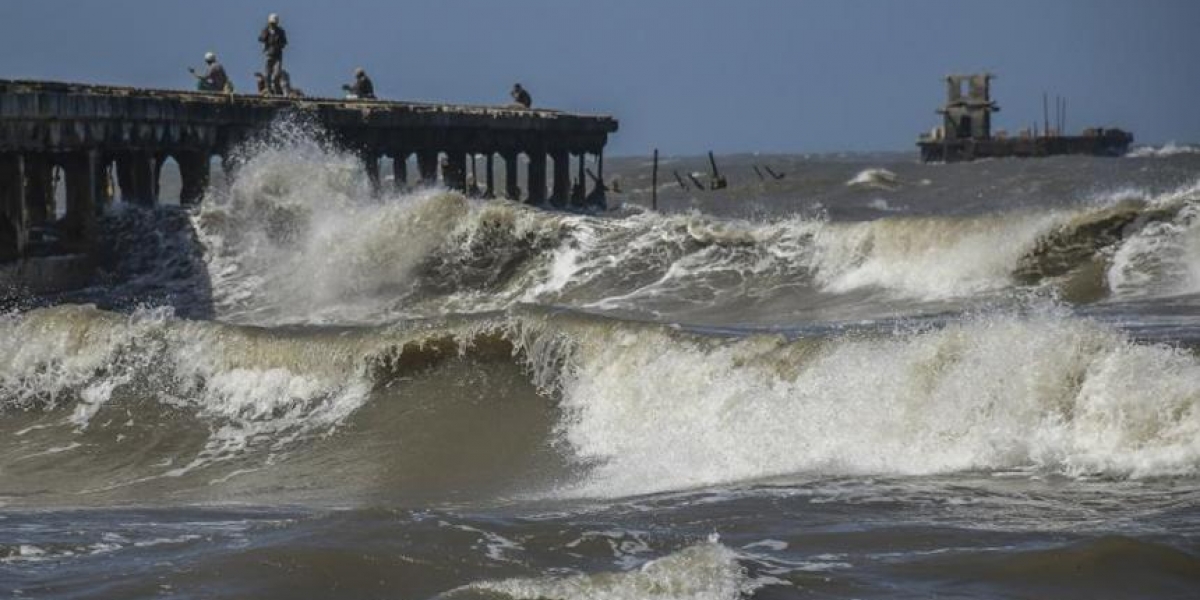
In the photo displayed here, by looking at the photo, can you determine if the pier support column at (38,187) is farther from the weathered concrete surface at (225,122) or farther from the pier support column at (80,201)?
the weathered concrete surface at (225,122)

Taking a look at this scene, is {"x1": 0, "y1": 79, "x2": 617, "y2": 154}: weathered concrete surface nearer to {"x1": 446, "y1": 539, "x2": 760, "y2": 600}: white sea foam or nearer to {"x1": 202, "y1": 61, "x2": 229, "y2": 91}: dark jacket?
{"x1": 202, "y1": 61, "x2": 229, "y2": 91}: dark jacket

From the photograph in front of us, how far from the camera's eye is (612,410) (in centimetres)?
1780

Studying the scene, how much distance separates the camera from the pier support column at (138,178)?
34.8 metres

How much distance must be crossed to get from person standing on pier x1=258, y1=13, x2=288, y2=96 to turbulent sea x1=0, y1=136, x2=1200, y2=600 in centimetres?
760

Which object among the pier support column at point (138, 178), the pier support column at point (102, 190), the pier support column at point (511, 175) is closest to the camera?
the pier support column at point (102, 190)

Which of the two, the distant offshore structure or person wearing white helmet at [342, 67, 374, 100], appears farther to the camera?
the distant offshore structure

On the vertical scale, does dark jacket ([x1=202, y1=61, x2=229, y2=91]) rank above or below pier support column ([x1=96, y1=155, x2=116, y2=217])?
above

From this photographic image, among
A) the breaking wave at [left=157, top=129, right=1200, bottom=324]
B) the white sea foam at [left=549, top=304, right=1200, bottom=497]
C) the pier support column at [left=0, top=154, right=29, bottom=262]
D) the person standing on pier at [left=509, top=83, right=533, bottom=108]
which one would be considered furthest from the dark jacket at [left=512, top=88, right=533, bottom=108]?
the white sea foam at [left=549, top=304, right=1200, bottom=497]

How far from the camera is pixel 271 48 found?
4050cm

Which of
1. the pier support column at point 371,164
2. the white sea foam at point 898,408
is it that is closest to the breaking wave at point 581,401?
the white sea foam at point 898,408

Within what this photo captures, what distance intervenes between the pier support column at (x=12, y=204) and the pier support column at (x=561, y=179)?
67.3 feet

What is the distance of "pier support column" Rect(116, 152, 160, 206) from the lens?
34750 millimetres

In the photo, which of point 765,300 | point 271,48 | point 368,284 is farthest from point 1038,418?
point 271,48

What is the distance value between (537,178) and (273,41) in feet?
29.6
